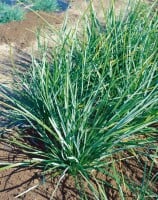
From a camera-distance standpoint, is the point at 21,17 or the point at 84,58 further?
the point at 21,17

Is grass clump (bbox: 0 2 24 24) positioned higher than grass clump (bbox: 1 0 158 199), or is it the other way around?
grass clump (bbox: 0 2 24 24)

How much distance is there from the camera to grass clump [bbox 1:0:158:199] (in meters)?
2.51

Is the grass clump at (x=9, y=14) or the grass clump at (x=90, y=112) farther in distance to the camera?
the grass clump at (x=9, y=14)

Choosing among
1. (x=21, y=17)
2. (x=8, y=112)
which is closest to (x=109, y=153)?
(x=8, y=112)

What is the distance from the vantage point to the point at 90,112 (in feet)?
8.46

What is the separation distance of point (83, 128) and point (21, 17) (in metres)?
2.87

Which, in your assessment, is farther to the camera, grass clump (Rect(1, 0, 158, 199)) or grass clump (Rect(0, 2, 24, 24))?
grass clump (Rect(0, 2, 24, 24))

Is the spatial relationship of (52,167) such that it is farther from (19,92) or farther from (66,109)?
(19,92)

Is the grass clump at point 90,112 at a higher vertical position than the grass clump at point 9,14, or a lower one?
lower

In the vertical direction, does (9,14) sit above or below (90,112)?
above

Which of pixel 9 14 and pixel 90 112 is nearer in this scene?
pixel 90 112

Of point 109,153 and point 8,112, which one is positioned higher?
point 8,112

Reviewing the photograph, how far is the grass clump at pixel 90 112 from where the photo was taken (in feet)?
8.23

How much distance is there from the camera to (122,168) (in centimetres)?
268
